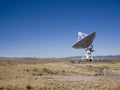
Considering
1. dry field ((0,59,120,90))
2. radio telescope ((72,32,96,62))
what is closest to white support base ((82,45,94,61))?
radio telescope ((72,32,96,62))

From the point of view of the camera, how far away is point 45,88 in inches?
902

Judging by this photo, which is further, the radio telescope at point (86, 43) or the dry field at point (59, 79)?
the radio telescope at point (86, 43)

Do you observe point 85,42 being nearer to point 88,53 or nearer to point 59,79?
point 88,53

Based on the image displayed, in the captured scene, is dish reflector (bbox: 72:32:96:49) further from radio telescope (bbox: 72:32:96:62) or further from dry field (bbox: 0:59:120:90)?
dry field (bbox: 0:59:120:90)

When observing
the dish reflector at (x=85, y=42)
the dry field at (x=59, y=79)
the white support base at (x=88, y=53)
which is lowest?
the dry field at (x=59, y=79)

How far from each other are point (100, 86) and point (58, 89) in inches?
179

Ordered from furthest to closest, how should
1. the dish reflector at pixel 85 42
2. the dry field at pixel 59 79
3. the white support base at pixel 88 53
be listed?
the white support base at pixel 88 53 < the dish reflector at pixel 85 42 < the dry field at pixel 59 79

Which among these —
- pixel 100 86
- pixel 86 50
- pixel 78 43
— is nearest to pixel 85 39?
pixel 78 43

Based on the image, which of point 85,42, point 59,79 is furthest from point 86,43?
point 59,79

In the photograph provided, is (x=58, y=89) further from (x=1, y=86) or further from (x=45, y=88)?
(x=1, y=86)

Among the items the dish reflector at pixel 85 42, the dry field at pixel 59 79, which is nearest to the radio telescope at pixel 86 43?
the dish reflector at pixel 85 42

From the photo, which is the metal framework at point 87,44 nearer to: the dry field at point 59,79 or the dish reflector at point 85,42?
the dish reflector at point 85,42

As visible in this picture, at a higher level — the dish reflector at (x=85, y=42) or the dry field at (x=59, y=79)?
the dish reflector at (x=85, y=42)

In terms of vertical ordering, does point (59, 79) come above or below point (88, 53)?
below
